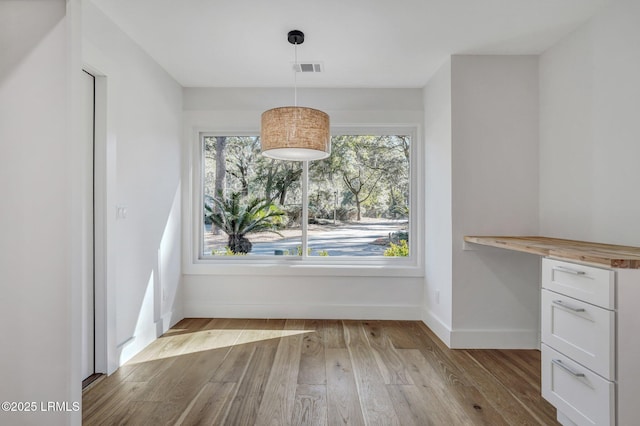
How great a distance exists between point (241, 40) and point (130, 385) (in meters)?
2.55

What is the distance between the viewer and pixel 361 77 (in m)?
3.34

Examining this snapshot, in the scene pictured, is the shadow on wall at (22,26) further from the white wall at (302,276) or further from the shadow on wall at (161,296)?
the white wall at (302,276)

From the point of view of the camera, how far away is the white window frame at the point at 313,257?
11.8ft

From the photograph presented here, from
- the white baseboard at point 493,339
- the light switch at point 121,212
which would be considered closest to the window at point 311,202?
the white baseboard at point 493,339

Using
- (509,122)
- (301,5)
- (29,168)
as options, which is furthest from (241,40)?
(509,122)

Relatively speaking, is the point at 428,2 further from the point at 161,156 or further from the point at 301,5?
the point at 161,156

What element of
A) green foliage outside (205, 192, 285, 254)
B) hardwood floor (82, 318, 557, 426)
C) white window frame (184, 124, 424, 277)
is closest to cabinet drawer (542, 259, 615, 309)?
hardwood floor (82, 318, 557, 426)

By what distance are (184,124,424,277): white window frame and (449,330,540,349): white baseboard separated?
844 mm

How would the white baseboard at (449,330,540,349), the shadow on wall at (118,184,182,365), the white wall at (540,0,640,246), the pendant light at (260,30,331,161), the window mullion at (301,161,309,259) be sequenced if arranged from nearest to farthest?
the white wall at (540,0,640,246), the pendant light at (260,30,331,161), the shadow on wall at (118,184,182,365), the white baseboard at (449,330,540,349), the window mullion at (301,161,309,259)

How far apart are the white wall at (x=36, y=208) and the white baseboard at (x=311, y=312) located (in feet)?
7.66

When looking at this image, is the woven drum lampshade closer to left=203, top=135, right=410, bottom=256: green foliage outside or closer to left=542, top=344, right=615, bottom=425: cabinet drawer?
left=203, top=135, right=410, bottom=256: green foliage outside

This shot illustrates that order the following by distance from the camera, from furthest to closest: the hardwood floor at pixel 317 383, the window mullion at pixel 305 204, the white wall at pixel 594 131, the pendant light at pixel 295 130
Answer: the window mullion at pixel 305 204
the pendant light at pixel 295 130
the white wall at pixel 594 131
the hardwood floor at pixel 317 383

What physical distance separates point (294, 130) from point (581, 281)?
1.75 metres

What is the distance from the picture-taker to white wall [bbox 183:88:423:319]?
11.8 feet
